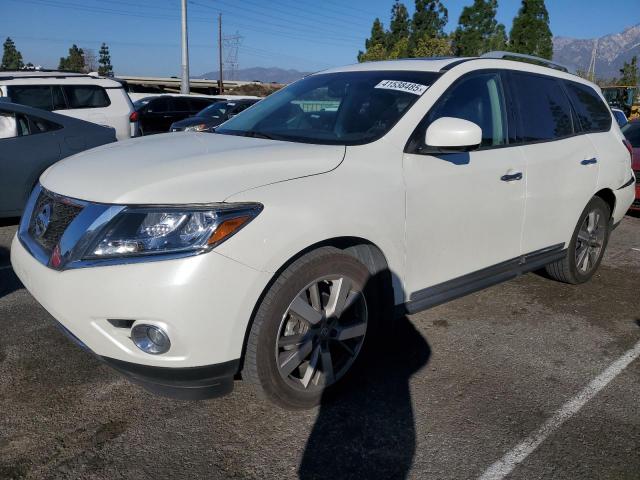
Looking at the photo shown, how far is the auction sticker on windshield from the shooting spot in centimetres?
320

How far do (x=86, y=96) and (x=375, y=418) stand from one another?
32.7ft

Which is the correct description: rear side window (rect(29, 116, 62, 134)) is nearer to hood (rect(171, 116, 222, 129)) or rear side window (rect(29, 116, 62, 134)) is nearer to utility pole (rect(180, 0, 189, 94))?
hood (rect(171, 116, 222, 129))

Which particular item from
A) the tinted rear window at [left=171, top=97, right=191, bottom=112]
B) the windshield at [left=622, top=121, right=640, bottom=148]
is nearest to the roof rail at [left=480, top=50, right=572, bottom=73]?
the windshield at [left=622, top=121, right=640, bottom=148]

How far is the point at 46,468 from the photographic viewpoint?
2316 mm

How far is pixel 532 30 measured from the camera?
34.0m

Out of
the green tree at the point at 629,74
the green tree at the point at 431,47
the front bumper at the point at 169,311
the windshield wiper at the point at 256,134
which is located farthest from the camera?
the green tree at the point at 629,74

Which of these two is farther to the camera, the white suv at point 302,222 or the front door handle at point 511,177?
the front door handle at point 511,177

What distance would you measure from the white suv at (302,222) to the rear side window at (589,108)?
17.4 inches

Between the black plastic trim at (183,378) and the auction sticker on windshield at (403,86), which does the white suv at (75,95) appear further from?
the black plastic trim at (183,378)

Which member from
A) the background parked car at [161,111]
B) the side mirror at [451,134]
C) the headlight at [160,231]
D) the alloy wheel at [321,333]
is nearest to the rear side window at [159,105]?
the background parked car at [161,111]

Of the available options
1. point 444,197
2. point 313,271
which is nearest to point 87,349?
point 313,271

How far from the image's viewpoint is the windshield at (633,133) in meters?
8.36

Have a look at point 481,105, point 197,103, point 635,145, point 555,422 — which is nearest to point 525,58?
point 481,105

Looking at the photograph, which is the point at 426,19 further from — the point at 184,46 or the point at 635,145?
the point at 635,145
